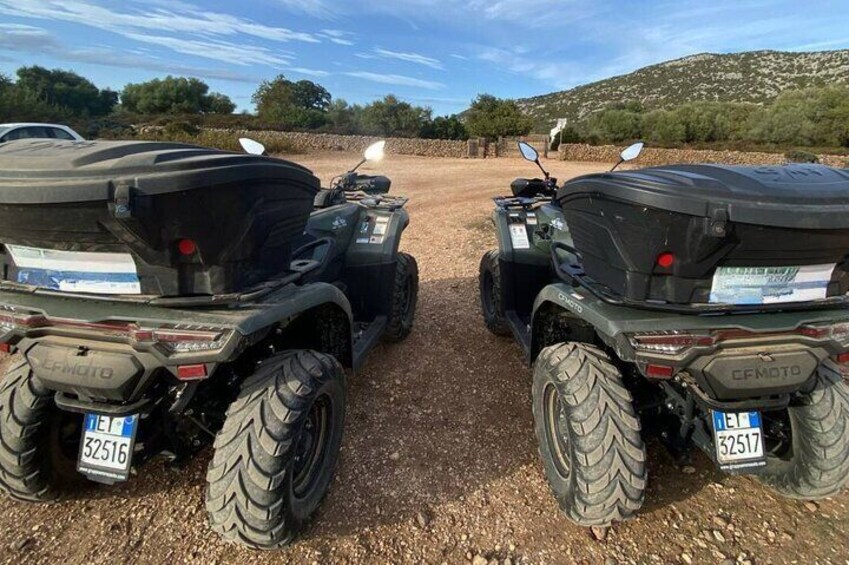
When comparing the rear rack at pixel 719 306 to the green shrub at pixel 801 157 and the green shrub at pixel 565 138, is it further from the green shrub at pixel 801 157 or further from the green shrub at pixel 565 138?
the green shrub at pixel 565 138

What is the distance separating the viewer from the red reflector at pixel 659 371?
1.96 meters

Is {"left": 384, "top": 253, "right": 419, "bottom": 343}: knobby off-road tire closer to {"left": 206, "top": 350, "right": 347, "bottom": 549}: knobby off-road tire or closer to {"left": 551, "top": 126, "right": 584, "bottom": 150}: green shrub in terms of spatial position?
{"left": 206, "top": 350, "right": 347, "bottom": 549}: knobby off-road tire

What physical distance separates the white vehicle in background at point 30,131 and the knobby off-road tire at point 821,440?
413 inches

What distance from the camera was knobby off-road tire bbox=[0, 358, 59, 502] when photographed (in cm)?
214

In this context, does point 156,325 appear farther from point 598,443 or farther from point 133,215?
point 598,443

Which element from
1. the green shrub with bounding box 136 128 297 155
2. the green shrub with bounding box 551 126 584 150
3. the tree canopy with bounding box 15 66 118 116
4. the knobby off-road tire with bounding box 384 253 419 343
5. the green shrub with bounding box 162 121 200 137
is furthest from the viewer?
the tree canopy with bounding box 15 66 118 116

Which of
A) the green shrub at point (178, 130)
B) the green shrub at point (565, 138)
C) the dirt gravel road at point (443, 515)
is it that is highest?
the green shrub at point (565, 138)

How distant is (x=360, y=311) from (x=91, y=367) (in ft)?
7.68

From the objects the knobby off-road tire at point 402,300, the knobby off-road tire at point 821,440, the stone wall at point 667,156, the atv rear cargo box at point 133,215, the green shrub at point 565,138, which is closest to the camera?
the atv rear cargo box at point 133,215

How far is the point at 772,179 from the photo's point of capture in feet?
6.45

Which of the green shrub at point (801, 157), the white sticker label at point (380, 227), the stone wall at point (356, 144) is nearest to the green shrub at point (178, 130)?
the stone wall at point (356, 144)

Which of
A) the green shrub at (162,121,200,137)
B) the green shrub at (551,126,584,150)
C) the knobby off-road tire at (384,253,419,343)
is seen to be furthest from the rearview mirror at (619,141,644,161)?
the green shrub at (551,126,584,150)

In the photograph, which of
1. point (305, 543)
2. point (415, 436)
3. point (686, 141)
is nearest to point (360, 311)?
point (415, 436)

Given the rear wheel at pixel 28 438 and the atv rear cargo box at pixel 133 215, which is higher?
the atv rear cargo box at pixel 133 215
